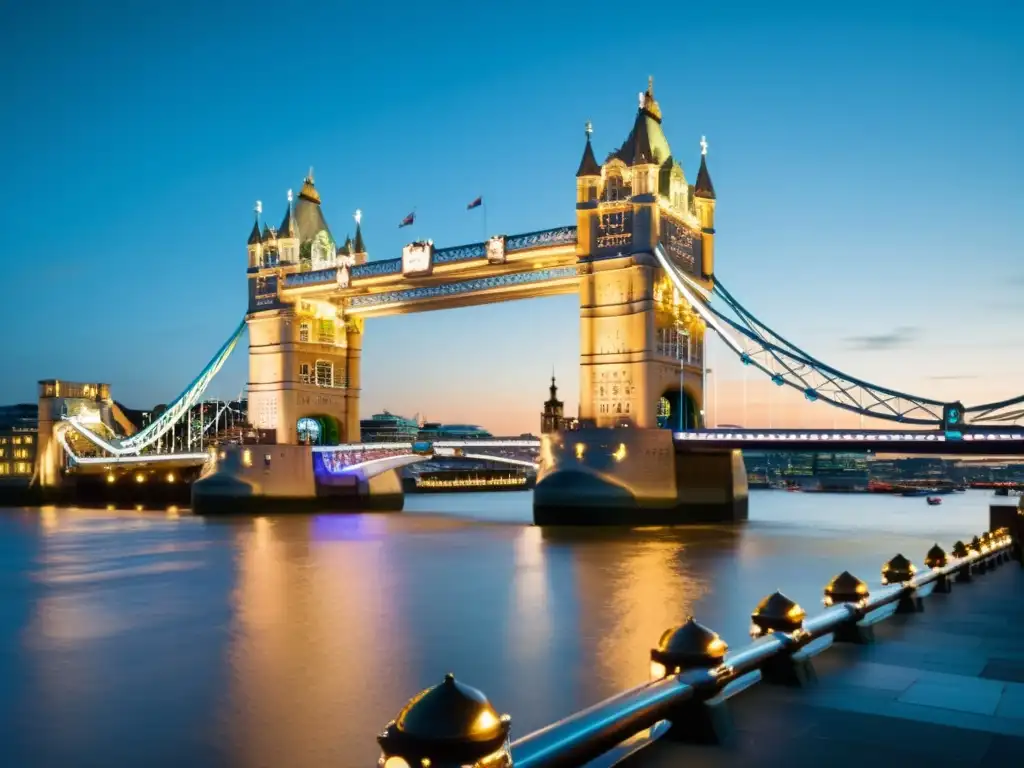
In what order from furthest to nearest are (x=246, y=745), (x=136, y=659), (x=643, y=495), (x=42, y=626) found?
(x=643, y=495) → (x=42, y=626) → (x=136, y=659) → (x=246, y=745)

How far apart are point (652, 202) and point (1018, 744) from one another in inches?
A: 1186

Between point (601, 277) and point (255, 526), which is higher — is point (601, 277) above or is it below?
above

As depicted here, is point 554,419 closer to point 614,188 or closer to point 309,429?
point 614,188

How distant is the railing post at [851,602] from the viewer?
715cm

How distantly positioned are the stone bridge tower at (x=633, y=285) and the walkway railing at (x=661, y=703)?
25106mm

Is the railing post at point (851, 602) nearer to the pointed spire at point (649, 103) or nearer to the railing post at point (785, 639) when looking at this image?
the railing post at point (785, 639)

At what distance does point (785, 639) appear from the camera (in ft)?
18.9

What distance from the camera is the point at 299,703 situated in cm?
989

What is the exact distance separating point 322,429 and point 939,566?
38527 mm

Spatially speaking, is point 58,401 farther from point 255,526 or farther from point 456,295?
point 456,295

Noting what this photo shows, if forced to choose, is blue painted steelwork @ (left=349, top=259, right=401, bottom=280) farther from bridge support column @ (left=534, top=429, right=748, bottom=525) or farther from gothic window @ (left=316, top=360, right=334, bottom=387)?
bridge support column @ (left=534, top=429, right=748, bottom=525)

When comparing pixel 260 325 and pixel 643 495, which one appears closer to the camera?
pixel 643 495

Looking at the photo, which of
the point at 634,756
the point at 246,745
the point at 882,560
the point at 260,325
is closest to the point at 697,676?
the point at 634,756

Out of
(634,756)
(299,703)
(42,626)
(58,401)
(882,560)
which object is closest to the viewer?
(634,756)
